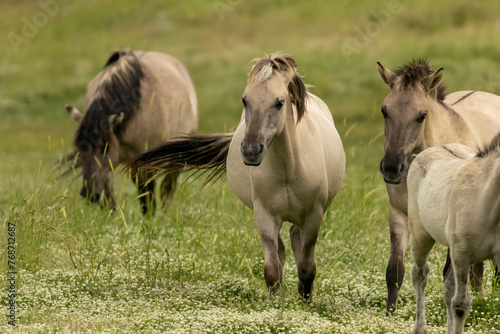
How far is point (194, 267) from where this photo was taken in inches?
264

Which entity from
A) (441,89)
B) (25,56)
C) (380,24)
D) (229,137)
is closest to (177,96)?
(229,137)

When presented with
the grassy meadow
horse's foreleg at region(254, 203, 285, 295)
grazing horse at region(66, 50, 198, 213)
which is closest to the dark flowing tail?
the grassy meadow

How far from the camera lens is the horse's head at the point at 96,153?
8664 millimetres

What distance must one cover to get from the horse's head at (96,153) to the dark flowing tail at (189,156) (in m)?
1.19

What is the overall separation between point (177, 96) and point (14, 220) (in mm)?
4295

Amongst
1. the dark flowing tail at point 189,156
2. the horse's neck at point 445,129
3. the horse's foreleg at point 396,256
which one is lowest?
the horse's foreleg at point 396,256

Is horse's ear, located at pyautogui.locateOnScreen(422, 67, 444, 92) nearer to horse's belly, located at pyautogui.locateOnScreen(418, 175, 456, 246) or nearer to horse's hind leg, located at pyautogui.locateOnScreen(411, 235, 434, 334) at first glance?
horse's belly, located at pyautogui.locateOnScreen(418, 175, 456, 246)

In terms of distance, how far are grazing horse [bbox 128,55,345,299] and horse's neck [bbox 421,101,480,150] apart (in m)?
0.87

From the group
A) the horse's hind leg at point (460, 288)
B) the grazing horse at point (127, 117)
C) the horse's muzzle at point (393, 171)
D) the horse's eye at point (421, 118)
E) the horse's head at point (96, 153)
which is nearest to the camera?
the horse's hind leg at point (460, 288)

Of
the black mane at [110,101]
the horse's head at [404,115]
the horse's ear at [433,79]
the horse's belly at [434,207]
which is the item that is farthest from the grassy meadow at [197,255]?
Answer: the horse's ear at [433,79]

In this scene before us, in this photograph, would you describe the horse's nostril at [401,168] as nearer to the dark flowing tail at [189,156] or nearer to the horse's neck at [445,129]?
the horse's neck at [445,129]

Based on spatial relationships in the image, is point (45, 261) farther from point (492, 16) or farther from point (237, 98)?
point (492, 16)

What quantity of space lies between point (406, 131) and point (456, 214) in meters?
1.29

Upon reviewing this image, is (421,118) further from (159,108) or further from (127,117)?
(159,108)
